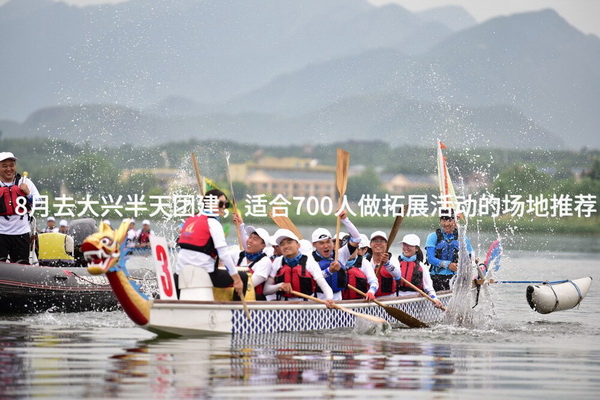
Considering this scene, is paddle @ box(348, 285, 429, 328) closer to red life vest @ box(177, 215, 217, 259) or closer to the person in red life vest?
red life vest @ box(177, 215, 217, 259)

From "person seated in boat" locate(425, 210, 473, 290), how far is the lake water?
1403 mm

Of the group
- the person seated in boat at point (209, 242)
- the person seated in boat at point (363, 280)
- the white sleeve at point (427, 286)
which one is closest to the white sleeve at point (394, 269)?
the person seated in boat at point (363, 280)

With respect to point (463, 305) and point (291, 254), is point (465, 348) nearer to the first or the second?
point (291, 254)

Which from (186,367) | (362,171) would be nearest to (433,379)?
(186,367)

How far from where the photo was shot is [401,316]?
15.0 metres

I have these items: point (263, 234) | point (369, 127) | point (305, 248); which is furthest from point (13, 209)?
point (369, 127)

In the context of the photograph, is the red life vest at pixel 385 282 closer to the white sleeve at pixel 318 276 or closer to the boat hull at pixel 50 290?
the white sleeve at pixel 318 276

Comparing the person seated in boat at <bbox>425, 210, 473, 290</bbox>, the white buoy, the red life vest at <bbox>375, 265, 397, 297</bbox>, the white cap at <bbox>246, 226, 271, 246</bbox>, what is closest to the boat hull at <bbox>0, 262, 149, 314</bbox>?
the white cap at <bbox>246, 226, 271, 246</bbox>

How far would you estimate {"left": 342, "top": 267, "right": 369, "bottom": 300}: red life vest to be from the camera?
1515cm

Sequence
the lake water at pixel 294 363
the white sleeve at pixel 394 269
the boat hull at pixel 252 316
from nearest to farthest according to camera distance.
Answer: the lake water at pixel 294 363
the boat hull at pixel 252 316
the white sleeve at pixel 394 269

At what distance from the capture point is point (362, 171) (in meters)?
119

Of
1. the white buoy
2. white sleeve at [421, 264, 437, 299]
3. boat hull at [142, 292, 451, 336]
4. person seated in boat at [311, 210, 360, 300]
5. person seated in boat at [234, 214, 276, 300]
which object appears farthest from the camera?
the white buoy

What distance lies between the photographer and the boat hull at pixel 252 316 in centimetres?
1238

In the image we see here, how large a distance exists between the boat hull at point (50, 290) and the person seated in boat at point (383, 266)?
454 cm
